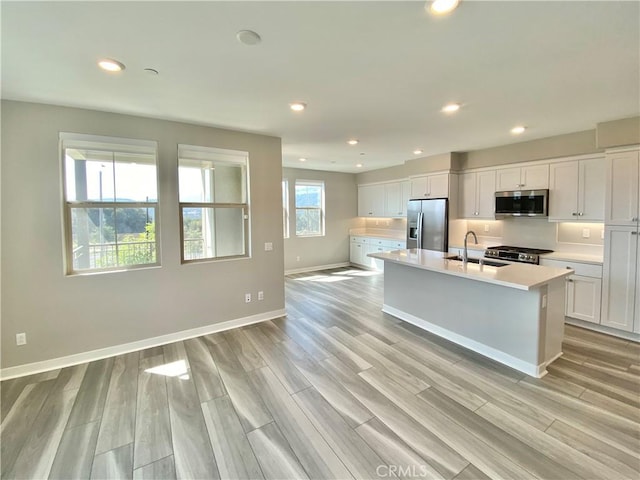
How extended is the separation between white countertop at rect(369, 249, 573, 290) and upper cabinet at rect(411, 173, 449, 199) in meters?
2.08

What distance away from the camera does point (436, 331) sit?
142 inches

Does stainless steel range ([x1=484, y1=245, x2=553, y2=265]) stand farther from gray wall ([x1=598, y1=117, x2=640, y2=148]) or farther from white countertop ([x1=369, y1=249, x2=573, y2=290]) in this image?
gray wall ([x1=598, y1=117, x2=640, y2=148])

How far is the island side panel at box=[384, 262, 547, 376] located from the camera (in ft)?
8.86

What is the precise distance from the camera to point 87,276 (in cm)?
302

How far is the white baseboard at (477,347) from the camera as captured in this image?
270 centimetres

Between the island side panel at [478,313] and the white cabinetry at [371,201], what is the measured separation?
11.5 ft

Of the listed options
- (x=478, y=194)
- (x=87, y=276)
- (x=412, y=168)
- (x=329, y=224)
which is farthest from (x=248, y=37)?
(x=329, y=224)

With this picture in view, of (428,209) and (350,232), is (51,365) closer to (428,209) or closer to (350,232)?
(428,209)

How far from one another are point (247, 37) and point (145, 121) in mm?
2138

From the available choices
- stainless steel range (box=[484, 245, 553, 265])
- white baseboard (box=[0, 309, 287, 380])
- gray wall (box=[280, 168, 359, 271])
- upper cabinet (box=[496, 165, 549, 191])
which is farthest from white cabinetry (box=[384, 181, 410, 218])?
white baseboard (box=[0, 309, 287, 380])

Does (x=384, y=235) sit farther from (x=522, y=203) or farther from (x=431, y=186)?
(x=522, y=203)

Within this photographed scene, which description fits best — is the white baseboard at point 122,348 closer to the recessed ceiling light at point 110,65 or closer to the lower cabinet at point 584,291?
A: the recessed ceiling light at point 110,65

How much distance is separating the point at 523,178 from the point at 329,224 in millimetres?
4523

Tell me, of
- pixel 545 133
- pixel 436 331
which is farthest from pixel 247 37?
pixel 545 133
